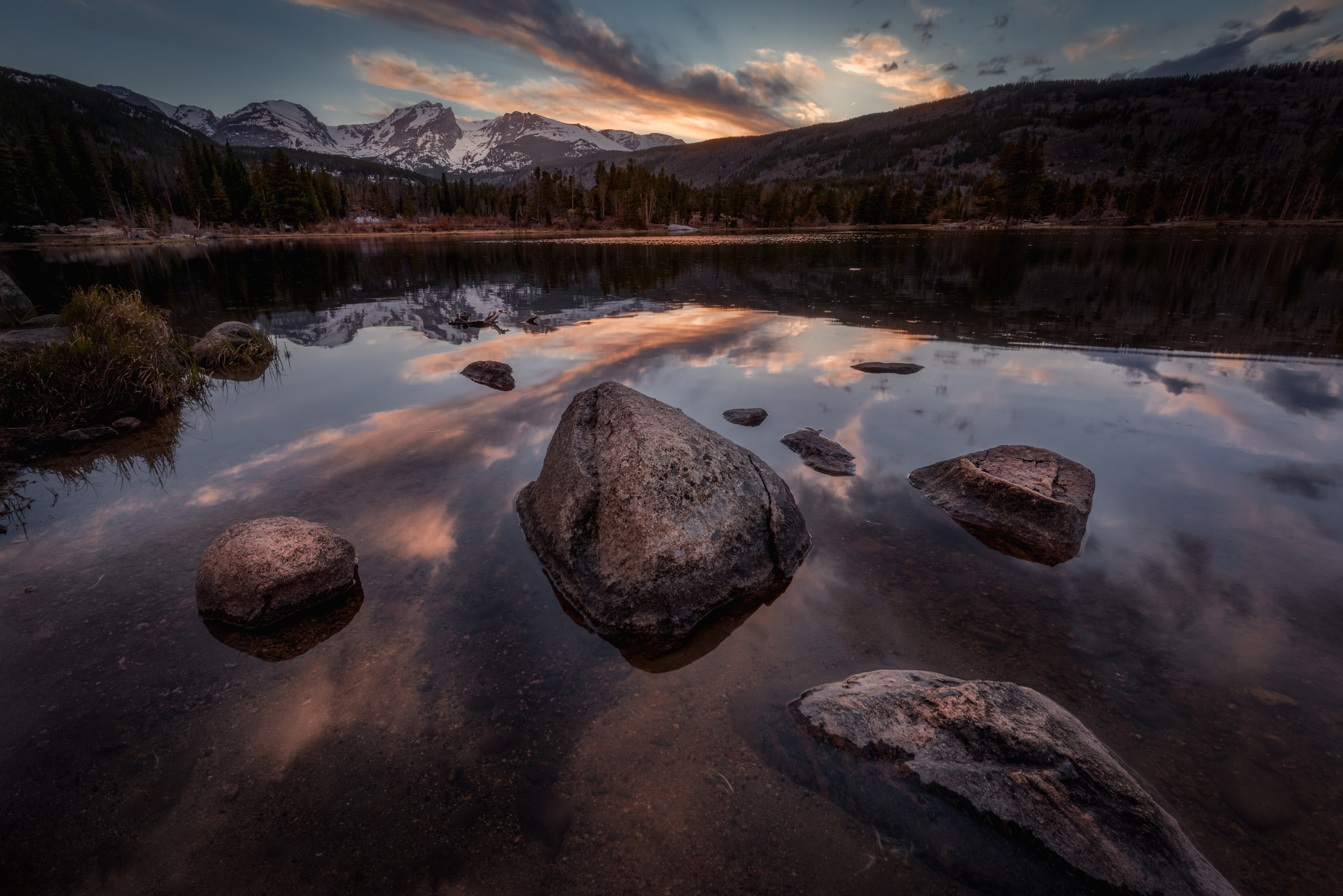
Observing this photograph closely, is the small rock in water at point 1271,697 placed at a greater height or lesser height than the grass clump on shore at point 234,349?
lesser

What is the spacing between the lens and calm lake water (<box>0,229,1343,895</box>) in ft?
12.0

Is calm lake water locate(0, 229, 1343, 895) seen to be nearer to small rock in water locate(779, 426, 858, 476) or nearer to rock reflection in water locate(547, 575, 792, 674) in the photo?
rock reflection in water locate(547, 575, 792, 674)

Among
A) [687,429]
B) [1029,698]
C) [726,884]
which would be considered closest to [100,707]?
[726,884]

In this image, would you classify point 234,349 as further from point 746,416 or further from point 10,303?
point 746,416

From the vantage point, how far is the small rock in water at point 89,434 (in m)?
10.4

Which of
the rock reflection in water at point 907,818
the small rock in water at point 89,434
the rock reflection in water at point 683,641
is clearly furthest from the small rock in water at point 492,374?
the rock reflection in water at point 907,818

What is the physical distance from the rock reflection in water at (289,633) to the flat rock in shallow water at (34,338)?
1244 centimetres

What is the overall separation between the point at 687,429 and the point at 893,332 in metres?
16.4

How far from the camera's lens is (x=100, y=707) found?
468 centimetres

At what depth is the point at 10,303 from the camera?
63.6 feet

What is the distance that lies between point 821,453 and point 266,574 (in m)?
8.42

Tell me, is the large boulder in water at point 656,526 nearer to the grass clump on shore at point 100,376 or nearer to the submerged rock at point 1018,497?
the submerged rock at point 1018,497

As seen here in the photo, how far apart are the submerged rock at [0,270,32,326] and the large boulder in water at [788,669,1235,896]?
28.0 metres

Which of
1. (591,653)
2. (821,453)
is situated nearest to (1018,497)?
(821,453)
